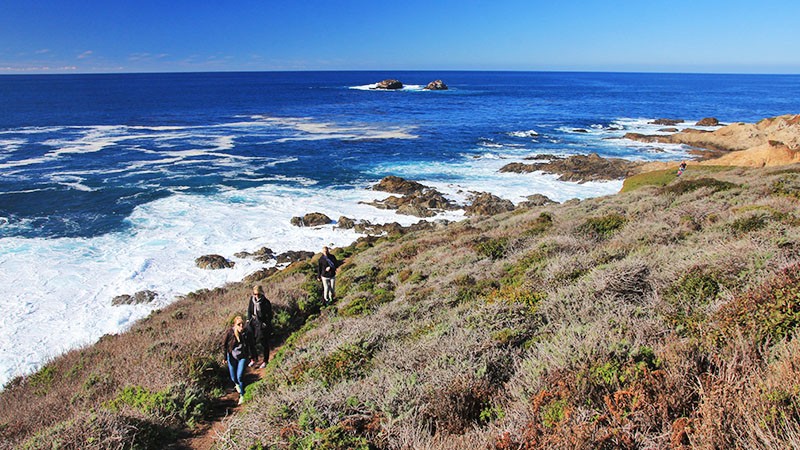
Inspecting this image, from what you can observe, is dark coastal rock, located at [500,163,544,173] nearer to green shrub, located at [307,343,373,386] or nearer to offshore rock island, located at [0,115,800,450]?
offshore rock island, located at [0,115,800,450]

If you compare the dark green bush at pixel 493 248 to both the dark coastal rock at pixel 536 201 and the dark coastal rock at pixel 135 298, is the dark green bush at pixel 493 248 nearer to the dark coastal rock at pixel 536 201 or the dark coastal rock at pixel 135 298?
the dark coastal rock at pixel 135 298

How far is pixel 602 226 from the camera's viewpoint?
46.2ft

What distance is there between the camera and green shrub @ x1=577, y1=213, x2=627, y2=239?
43.8ft

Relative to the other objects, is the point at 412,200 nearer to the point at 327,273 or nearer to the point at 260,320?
the point at 327,273

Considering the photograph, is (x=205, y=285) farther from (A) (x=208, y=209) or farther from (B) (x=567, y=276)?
(B) (x=567, y=276)

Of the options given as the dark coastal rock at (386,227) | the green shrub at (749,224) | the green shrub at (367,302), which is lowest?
the dark coastal rock at (386,227)

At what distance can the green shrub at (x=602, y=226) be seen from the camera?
13348 mm

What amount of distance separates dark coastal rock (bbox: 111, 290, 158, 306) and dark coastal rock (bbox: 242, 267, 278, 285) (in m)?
3.80

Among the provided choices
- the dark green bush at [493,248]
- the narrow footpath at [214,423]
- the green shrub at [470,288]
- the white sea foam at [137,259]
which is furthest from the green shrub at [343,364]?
the white sea foam at [137,259]

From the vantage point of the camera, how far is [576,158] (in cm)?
4484

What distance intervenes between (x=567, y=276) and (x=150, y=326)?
1205cm

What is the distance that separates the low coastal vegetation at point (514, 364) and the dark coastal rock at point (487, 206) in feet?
58.5

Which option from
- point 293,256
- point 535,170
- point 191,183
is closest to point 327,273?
point 293,256

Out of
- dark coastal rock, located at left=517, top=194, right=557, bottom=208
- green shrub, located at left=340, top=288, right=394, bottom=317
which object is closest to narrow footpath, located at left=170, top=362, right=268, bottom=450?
green shrub, located at left=340, top=288, right=394, bottom=317
